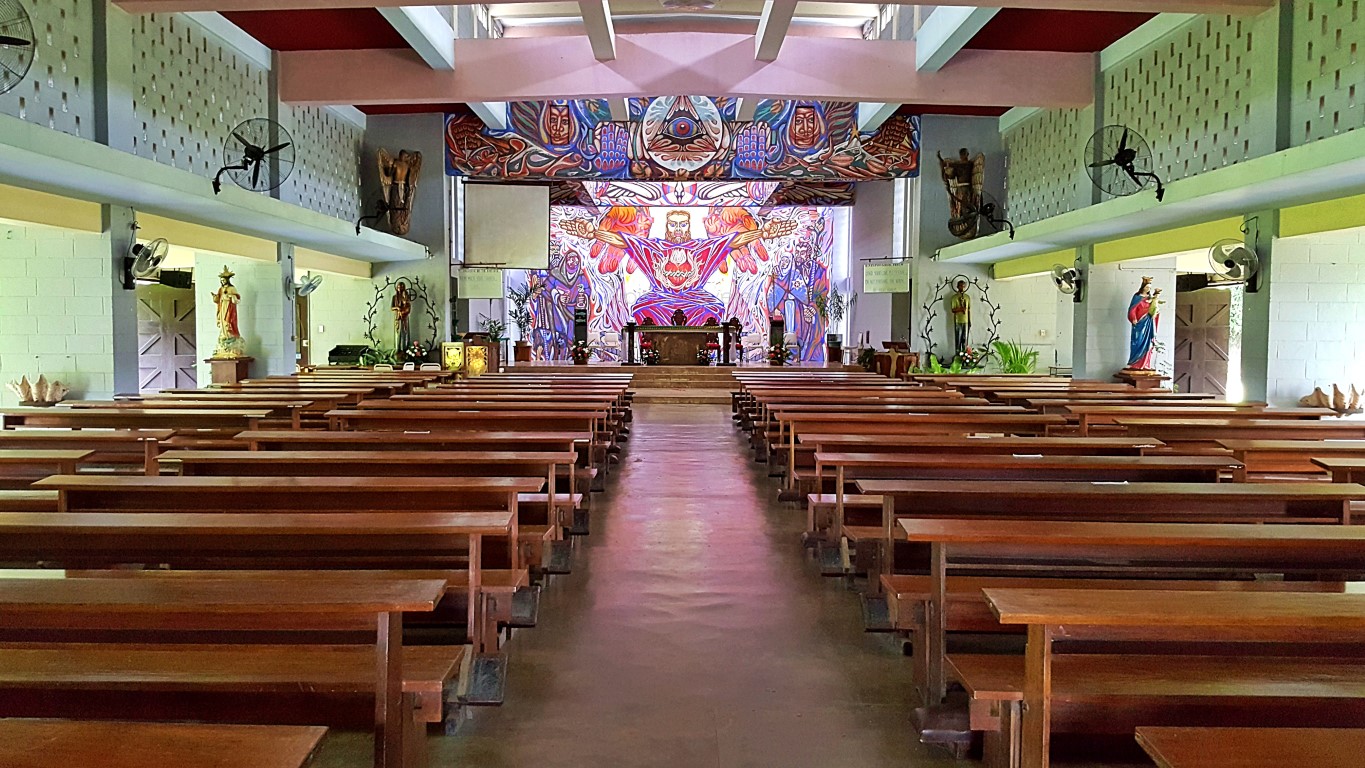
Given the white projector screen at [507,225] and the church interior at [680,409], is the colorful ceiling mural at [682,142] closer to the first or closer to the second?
the church interior at [680,409]

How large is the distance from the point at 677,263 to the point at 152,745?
2200 centimetres

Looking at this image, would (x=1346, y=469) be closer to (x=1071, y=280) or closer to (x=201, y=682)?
(x=201, y=682)

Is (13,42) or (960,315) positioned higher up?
(13,42)

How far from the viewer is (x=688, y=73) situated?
1105cm

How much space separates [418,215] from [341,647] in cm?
1351

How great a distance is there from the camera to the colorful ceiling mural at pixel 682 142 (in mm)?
14156

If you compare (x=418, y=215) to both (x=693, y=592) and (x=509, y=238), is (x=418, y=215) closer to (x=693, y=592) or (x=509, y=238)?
(x=509, y=238)

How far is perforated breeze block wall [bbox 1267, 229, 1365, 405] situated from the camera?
26.1 feet

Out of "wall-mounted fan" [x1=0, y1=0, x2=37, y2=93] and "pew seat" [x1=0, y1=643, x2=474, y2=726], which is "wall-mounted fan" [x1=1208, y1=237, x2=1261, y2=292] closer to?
"pew seat" [x1=0, y1=643, x2=474, y2=726]

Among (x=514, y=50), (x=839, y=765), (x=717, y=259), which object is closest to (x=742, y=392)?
(x=514, y=50)

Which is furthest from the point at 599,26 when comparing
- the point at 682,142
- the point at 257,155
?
the point at 682,142

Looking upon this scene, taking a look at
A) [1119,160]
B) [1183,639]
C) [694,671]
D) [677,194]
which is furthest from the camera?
[677,194]

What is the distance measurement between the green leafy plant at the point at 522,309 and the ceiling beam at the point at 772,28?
10.00m

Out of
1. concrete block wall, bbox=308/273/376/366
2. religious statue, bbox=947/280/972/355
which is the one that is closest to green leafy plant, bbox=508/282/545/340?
concrete block wall, bbox=308/273/376/366
